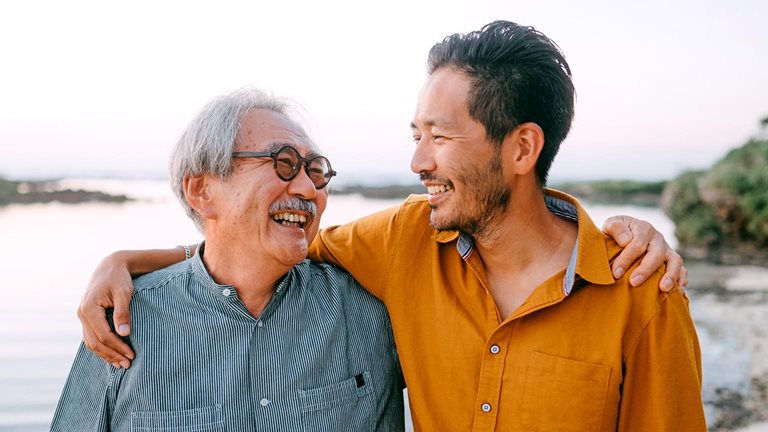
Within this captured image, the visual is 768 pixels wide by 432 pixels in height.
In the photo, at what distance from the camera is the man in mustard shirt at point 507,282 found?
6.26 feet

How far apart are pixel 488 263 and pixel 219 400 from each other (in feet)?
3.53

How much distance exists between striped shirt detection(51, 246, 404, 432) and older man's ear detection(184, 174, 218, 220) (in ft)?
0.63

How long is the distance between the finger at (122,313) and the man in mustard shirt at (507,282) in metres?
0.02

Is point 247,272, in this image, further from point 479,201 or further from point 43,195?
point 43,195

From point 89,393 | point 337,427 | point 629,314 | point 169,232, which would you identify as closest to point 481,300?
point 629,314

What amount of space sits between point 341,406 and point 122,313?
2.73 feet

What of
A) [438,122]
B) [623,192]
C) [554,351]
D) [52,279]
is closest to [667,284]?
[554,351]

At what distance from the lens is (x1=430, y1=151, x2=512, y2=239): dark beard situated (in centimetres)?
217

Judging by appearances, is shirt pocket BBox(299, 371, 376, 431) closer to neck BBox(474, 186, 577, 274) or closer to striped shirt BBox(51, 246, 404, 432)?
striped shirt BBox(51, 246, 404, 432)

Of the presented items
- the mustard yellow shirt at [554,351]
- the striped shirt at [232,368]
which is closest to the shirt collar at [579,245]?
the mustard yellow shirt at [554,351]

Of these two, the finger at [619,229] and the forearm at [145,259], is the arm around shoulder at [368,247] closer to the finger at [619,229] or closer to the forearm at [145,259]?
the forearm at [145,259]

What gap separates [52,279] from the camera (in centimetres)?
868

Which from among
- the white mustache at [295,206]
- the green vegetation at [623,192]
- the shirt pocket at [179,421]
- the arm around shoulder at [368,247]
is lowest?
the green vegetation at [623,192]

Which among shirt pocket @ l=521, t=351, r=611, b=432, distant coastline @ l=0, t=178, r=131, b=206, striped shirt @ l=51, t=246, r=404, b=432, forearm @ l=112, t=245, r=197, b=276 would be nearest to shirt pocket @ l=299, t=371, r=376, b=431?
striped shirt @ l=51, t=246, r=404, b=432
